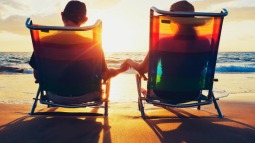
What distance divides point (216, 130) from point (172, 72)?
2.90ft

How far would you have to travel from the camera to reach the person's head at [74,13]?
3.71 metres

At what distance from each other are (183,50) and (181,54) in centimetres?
5

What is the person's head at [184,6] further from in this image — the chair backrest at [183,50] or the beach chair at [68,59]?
the beach chair at [68,59]

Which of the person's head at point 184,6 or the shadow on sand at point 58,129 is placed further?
the person's head at point 184,6

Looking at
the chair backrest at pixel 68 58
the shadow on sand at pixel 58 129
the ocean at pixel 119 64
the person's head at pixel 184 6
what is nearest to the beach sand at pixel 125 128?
the shadow on sand at pixel 58 129

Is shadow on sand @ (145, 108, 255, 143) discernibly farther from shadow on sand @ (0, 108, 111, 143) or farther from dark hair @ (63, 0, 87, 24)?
dark hair @ (63, 0, 87, 24)

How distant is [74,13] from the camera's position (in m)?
3.74

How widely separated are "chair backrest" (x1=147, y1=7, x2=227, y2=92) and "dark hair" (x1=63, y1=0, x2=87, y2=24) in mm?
866

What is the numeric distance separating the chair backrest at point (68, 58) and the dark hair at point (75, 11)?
228 millimetres

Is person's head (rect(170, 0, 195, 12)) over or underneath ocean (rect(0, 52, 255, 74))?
over

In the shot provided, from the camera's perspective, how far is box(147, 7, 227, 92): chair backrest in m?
3.61

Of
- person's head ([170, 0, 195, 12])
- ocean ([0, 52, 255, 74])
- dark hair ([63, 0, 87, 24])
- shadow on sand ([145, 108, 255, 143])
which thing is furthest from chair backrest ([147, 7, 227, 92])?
ocean ([0, 52, 255, 74])

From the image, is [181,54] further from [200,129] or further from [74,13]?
[74,13]

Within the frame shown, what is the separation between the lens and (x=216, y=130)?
11.1 feet
